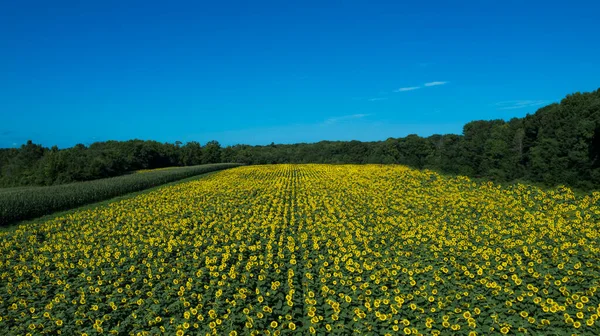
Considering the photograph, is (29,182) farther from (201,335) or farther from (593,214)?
(593,214)

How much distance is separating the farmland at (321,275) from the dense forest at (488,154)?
53.2ft

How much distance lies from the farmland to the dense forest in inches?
639

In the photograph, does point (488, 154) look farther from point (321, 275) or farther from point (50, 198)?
point (50, 198)

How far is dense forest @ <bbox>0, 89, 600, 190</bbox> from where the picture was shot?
2897 cm

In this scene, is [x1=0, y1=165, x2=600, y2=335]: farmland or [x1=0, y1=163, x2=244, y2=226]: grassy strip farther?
[x1=0, y1=163, x2=244, y2=226]: grassy strip

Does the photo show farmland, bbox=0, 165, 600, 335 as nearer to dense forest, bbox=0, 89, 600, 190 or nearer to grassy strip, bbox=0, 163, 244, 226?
grassy strip, bbox=0, 163, 244, 226

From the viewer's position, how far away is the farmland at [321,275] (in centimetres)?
681

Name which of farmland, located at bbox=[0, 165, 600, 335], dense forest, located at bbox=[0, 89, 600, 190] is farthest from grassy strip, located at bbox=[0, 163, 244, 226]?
dense forest, located at bbox=[0, 89, 600, 190]

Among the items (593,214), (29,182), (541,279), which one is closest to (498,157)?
(593,214)

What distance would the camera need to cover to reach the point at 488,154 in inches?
1816

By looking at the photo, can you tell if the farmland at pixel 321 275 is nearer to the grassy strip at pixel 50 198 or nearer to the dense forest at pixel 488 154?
the grassy strip at pixel 50 198

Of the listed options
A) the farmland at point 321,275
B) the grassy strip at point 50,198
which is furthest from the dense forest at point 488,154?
the grassy strip at point 50,198

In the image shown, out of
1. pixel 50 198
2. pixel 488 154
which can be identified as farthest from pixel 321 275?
pixel 488 154

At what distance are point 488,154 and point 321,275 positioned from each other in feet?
145
